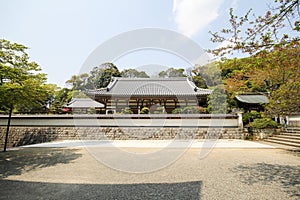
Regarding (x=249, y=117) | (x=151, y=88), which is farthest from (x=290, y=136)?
(x=151, y=88)

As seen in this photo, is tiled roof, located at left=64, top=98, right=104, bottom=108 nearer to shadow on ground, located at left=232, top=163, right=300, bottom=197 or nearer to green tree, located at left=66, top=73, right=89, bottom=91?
shadow on ground, located at left=232, top=163, right=300, bottom=197

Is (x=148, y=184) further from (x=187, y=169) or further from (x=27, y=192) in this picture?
(x=27, y=192)

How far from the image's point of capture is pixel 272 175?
12.5ft

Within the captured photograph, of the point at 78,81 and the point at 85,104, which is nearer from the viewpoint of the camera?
the point at 85,104

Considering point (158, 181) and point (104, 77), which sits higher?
point (104, 77)

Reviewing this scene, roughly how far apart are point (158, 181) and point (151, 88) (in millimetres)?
12805

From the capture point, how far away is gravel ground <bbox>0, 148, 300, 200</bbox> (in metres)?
2.85

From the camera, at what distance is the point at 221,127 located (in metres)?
10.8

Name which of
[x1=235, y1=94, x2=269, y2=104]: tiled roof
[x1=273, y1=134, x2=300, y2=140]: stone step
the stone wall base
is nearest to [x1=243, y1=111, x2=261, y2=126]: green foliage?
the stone wall base

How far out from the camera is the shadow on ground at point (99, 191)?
2770 mm

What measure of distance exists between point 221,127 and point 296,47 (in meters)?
8.21

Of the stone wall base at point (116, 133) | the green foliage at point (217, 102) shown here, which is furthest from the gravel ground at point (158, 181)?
the green foliage at point (217, 102)

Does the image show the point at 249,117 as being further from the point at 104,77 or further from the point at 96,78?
the point at 96,78

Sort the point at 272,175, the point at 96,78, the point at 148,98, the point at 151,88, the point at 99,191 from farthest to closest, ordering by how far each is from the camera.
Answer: the point at 96,78, the point at 151,88, the point at 148,98, the point at 272,175, the point at 99,191
